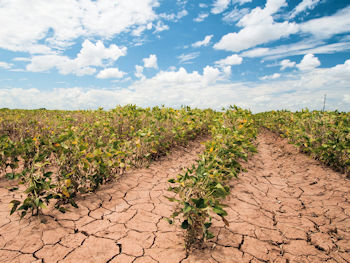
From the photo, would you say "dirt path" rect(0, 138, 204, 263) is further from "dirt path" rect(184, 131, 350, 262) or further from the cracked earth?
"dirt path" rect(184, 131, 350, 262)

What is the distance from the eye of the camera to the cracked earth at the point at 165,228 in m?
1.91

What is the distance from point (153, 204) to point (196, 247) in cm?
99

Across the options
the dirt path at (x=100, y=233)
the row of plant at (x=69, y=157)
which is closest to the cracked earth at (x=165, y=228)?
the dirt path at (x=100, y=233)

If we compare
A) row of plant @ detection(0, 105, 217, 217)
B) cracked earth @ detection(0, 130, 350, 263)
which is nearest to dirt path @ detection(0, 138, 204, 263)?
cracked earth @ detection(0, 130, 350, 263)

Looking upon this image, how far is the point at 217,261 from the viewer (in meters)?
1.81

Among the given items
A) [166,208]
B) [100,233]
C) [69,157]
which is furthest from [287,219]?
[69,157]

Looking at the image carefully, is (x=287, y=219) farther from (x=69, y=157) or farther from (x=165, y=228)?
(x=69, y=157)

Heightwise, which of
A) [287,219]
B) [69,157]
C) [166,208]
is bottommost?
[287,219]

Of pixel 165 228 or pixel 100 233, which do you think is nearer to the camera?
pixel 100 233

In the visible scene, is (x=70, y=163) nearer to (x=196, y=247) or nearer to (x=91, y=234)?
(x=91, y=234)

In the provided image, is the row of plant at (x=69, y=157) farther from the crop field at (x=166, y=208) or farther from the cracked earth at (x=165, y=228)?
the cracked earth at (x=165, y=228)

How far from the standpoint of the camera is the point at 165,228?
89.9 inches

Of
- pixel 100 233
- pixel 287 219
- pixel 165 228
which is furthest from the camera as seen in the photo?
pixel 287 219

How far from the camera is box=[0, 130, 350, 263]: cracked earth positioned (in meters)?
1.91
